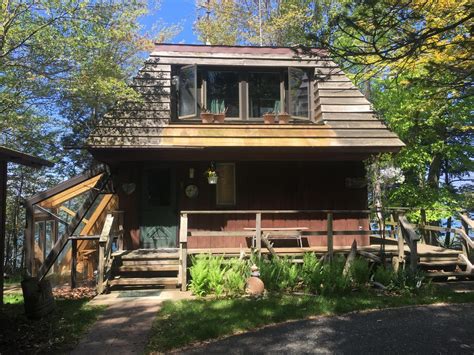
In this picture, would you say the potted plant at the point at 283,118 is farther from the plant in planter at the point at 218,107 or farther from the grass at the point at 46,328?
the grass at the point at 46,328

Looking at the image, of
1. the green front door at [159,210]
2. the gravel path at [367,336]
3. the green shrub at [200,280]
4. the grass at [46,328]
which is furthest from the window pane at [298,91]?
the grass at [46,328]

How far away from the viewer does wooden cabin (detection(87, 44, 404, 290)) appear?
31.8 feet

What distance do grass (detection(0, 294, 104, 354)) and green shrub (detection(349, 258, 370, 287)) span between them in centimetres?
447

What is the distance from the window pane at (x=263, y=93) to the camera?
11.1 metres

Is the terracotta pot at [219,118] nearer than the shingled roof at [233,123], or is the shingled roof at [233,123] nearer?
the shingled roof at [233,123]

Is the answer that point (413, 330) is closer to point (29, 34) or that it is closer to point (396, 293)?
point (396, 293)

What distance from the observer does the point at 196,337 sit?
495 centimetres

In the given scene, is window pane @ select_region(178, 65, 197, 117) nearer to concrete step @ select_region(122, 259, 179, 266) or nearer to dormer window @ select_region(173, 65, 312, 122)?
dormer window @ select_region(173, 65, 312, 122)

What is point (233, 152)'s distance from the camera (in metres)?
9.64

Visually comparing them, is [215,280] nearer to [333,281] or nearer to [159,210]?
[333,281]

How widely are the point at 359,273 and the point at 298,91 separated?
5.63 m

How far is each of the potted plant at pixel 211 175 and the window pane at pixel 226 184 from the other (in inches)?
13.2

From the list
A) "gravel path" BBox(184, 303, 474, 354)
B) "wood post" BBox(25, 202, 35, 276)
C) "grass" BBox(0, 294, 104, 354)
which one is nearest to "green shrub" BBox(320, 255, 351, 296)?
"gravel path" BBox(184, 303, 474, 354)

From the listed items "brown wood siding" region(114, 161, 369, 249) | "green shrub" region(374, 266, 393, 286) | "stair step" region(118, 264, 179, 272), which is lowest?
"green shrub" region(374, 266, 393, 286)
